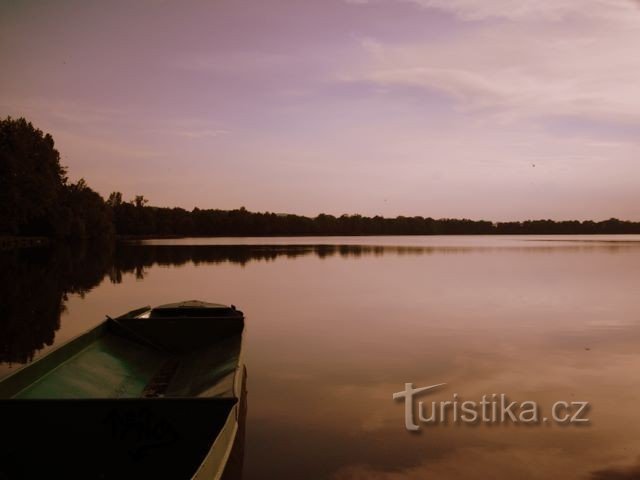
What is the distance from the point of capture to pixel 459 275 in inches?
1553

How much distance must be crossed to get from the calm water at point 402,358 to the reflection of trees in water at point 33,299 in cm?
9

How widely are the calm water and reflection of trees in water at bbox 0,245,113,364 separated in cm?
9

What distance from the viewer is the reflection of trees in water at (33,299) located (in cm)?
1546

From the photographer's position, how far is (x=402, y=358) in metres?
14.6

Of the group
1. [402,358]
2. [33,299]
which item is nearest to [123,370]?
[402,358]

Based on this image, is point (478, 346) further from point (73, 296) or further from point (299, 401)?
point (73, 296)

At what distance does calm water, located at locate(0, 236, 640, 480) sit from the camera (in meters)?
8.27

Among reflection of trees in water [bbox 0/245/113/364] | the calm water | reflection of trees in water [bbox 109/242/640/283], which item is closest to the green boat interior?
the calm water

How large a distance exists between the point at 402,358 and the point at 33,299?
59.7ft

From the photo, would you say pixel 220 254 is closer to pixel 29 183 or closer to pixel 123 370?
pixel 29 183

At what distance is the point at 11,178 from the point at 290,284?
45.1 metres

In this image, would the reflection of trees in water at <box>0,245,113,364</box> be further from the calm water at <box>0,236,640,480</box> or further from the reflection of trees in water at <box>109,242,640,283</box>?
the reflection of trees in water at <box>109,242,640,283</box>

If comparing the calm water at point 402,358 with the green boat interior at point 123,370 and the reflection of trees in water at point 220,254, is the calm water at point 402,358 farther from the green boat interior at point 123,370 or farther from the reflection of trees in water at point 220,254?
the reflection of trees in water at point 220,254

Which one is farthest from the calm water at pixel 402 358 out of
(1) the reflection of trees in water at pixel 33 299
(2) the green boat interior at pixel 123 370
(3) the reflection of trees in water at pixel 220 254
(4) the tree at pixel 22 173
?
(4) the tree at pixel 22 173
